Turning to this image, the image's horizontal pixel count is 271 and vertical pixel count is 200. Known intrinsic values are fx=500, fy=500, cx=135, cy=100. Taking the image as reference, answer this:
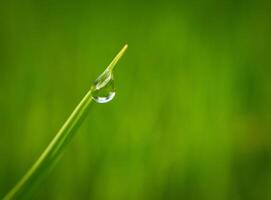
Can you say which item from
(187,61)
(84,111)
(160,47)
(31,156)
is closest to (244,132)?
(187,61)

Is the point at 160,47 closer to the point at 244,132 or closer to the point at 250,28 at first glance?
the point at 250,28

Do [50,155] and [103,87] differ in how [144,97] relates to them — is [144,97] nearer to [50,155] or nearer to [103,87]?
[103,87]

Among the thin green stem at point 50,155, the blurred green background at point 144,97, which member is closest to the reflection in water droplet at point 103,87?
the thin green stem at point 50,155

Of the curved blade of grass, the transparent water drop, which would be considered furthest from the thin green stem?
the transparent water drop

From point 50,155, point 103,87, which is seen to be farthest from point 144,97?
point 50,155

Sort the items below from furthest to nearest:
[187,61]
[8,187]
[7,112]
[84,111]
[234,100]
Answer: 1. [187,61]
2. [234,100]
3. [7,112]
4. [8,187]
5. [84,111]

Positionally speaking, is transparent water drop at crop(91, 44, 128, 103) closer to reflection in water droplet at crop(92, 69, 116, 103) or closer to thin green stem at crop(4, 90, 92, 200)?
reflection in water droplet at crop(92, 69, 116, 103)
